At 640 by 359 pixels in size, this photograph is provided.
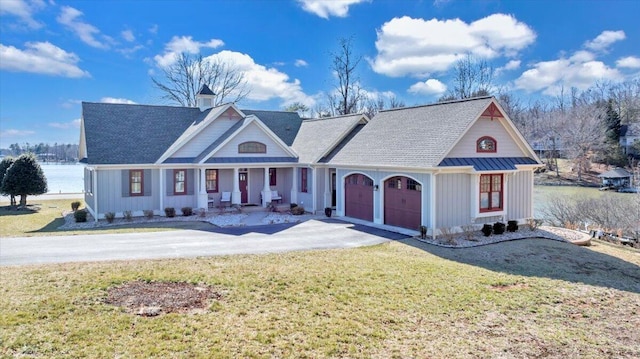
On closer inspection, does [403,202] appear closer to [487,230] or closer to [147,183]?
[487,230]

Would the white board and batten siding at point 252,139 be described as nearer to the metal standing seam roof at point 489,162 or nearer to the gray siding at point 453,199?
the gray siding at point 453,199

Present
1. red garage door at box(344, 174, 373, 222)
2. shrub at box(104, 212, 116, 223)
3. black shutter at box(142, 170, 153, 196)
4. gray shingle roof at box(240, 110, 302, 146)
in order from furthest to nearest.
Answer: gray shingle roof at box(240, 110, 302, 146), black shutter at box(142, 170, 153, 196), shrub at box(104, 212, 116, 223), red garage door at box(344, 174, 373, 222)

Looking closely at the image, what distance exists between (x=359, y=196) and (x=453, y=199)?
16.5 feet

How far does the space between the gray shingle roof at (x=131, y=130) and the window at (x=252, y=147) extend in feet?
14.3

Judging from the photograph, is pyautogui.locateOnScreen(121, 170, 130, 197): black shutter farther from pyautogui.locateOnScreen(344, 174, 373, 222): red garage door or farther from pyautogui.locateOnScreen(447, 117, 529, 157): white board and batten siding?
pyautogui.locateOnScreen(447, 117, 529, 157): white board and batten siding

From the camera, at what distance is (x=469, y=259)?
1335cm

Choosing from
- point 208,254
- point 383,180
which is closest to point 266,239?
point 208,254

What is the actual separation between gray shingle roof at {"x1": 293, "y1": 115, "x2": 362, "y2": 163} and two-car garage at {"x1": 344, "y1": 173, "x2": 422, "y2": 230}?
3.12 metres

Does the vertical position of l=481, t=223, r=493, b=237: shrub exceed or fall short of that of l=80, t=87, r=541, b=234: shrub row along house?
it falls short

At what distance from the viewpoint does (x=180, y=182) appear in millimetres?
22984

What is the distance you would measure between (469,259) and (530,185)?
8652mm

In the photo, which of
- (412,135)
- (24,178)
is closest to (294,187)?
(412,135)

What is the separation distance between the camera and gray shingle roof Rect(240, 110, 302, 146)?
29.1 meters

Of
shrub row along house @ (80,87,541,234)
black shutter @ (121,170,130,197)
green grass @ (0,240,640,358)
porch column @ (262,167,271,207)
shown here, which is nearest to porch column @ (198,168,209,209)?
shrub row along house @ (80,87,541,234)
